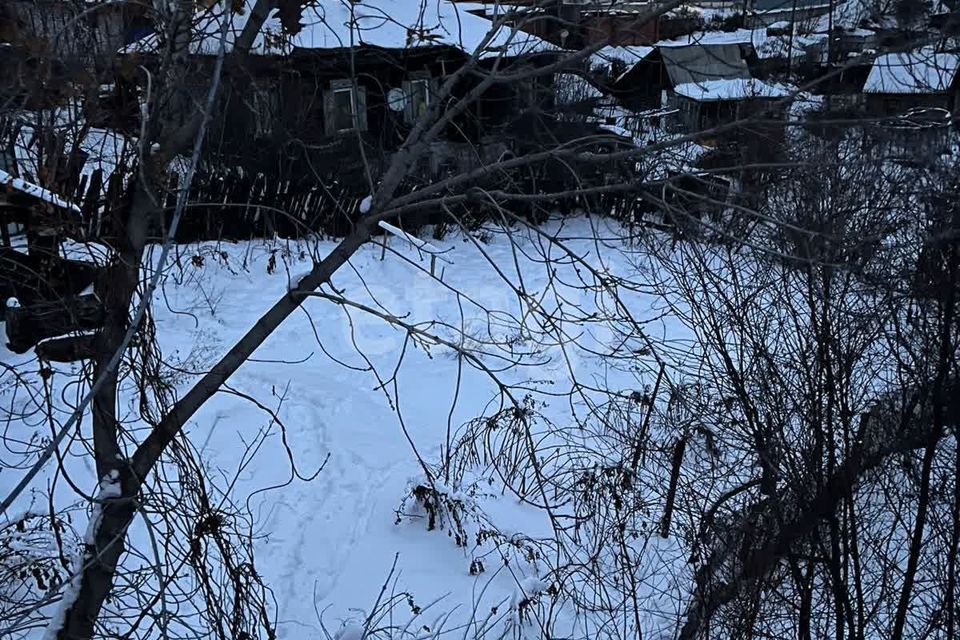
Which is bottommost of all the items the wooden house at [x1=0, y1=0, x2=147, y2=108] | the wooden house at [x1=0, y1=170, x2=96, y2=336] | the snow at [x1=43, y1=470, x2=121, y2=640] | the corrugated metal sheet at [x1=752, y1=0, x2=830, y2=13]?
the snow at [x1=43, y1=470, x2=121, y2=640]

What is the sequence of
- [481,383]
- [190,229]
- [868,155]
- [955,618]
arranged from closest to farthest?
[868,155], [955,618], [481,383], [190,229]

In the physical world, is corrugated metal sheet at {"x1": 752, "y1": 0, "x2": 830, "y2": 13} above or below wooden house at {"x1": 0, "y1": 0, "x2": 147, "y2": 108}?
above

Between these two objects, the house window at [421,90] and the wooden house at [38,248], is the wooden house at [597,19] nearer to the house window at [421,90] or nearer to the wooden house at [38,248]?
the house window at [421,90]

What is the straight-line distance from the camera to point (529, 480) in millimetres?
7383

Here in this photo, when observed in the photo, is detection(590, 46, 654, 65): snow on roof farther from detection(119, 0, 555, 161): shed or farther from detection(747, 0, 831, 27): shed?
detection(747, 0, 831, 27): shed

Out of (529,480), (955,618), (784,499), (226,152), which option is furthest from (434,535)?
(226,152)

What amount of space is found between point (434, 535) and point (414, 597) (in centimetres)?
70

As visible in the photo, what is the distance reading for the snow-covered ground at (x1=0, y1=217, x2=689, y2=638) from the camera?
5.55 m

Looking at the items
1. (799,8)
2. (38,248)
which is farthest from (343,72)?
(799,8)

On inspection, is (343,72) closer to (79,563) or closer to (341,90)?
(79,563)

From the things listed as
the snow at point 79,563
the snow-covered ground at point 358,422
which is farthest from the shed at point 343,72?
the snow at point 79,563

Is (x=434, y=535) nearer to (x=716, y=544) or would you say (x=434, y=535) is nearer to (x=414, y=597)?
(x=414, y=597)

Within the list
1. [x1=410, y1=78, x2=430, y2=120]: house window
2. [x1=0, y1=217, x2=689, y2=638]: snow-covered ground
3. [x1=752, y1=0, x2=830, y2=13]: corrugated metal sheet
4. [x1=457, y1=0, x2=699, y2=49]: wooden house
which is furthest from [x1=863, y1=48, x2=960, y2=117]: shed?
[x1=410, y1=78, x2=430, y2=120]: house window

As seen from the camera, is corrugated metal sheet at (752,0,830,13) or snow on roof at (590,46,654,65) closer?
corrugated metal sheet at (752,0,830,13)
